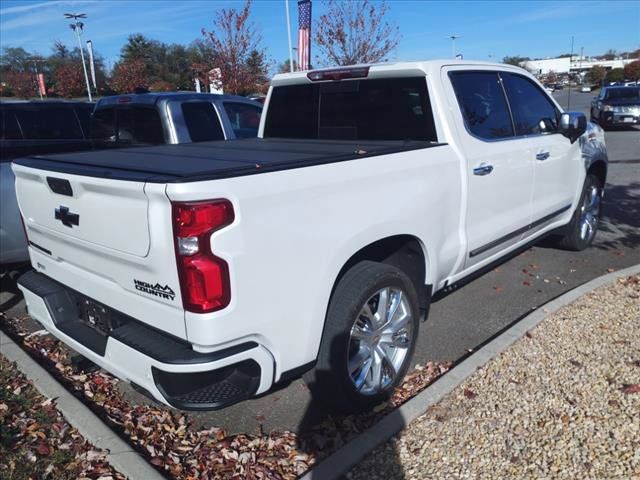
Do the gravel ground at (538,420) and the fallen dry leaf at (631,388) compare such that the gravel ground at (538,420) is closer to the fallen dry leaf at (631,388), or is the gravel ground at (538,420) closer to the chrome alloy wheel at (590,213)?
the fallen dry leaf at (631,388)

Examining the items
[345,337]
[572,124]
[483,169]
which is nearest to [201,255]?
[345,337]

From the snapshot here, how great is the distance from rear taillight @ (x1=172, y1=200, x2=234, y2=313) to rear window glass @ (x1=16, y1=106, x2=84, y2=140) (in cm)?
498

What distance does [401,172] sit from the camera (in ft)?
10.0

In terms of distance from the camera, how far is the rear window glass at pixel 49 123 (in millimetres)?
6176

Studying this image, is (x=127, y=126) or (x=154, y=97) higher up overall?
(x=154, y=97)

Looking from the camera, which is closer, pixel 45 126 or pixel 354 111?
pixel 354 111

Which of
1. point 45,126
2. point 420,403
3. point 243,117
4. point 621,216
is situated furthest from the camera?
point 621,216

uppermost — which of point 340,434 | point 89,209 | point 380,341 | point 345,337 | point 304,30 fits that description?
point 304,30

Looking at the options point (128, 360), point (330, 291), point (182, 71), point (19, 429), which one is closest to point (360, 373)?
point (330, 291)

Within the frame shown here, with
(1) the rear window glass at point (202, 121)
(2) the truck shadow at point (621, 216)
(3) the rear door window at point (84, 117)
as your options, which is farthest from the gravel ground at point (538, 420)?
(3) the rear door window at point (84, 117)

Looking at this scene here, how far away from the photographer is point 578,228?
227 inches

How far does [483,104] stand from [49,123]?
198 inches

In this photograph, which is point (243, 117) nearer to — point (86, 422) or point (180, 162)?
point (180, 162)

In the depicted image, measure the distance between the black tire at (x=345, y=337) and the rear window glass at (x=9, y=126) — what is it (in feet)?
16.2
